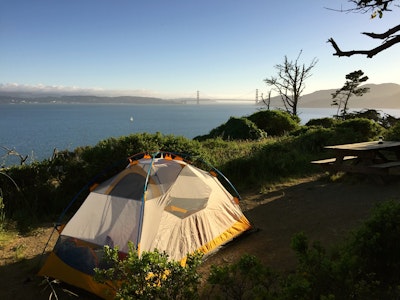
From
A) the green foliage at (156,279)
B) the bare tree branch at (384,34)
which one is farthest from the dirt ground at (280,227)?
the bare tree branch at (384,34)

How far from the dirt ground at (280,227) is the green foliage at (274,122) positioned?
13.1 meters

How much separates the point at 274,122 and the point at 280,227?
1639 cm

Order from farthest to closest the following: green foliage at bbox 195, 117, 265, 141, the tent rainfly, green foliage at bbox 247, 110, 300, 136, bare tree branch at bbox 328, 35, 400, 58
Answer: green foliage at bbox 247, 110, 300, 136
green foliage at bbox 195, 117, 265, 141
the tent rainfly
bare tree branch at bbox 328, 35, 400, 58

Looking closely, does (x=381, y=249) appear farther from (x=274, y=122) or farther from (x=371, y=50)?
(x=274, y=122)

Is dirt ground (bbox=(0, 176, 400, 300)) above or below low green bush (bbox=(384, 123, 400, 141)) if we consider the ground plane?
below

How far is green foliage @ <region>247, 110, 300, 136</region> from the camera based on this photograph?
22219 millimetres

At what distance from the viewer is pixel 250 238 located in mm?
6363

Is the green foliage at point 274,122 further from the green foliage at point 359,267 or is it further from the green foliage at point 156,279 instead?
the green foliage at point 156,279

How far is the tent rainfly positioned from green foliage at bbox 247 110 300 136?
16.9 meters

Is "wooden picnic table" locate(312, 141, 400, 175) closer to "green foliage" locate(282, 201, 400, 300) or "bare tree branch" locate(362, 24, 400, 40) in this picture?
"green foliage" locate(282, 201, 400, 300)

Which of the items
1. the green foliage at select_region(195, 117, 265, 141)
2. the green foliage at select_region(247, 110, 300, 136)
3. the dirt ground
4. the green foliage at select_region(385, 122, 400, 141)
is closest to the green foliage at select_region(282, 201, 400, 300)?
the dirt ground

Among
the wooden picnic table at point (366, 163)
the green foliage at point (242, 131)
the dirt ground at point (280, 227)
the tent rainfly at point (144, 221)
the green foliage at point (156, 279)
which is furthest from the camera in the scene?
the green foliage at point (242, 131)

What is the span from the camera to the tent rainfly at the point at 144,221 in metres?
4.99

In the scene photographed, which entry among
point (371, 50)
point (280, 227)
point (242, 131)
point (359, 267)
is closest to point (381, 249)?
point (359, 267)
